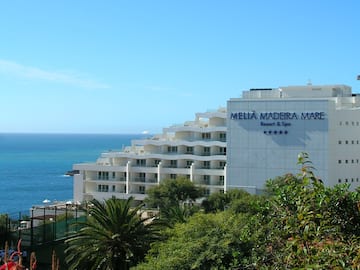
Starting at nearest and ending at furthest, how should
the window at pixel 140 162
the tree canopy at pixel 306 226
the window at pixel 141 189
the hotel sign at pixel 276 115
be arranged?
the tree canopy at pixel 306 226 < the hotel sign at pixel 276 115 < the window at pixel 141 189 < the window at pixel 140 162

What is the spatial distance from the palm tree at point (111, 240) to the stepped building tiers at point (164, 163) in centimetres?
3728

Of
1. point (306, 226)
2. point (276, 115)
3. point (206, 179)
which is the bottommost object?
point (206, 179)

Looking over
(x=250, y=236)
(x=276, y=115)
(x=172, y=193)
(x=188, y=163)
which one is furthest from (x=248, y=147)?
(x=250, y=236)

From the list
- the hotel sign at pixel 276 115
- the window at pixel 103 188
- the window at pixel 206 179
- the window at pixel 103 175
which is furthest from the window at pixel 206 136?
the window at pixel 103 188

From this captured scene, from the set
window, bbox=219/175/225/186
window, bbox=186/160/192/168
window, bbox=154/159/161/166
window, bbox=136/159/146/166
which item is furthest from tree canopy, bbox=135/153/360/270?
window, bbox=136/159/146/166

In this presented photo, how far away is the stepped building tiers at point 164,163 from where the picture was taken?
57.8 m

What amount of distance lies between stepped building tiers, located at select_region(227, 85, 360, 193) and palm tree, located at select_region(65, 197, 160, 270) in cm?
3511

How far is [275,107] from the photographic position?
5328cm

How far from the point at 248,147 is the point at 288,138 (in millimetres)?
4164

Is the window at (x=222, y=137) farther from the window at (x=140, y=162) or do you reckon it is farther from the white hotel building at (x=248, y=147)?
the window at (x=140, y=162)

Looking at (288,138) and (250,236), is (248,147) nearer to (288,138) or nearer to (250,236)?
(288,138)

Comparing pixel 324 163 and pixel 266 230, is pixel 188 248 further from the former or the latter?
pixel 324 163

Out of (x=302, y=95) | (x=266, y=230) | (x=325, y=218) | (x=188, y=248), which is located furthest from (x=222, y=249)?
(x=302, y=95)

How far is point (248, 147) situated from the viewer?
180 feet
